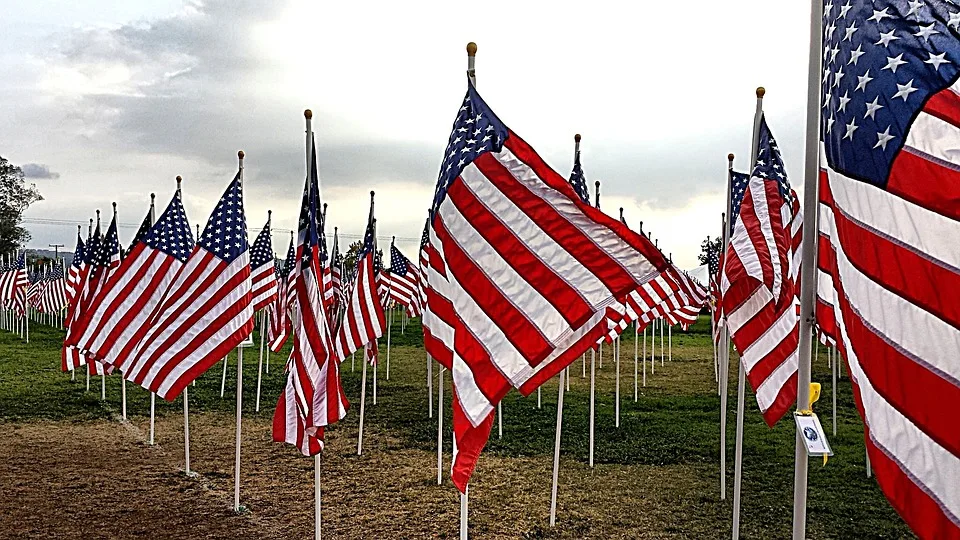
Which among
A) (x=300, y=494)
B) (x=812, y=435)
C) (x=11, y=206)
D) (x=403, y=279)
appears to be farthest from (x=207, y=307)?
(x=11, y=206)

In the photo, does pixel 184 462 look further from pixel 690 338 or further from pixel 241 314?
pixel 690 338

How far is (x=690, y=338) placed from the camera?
128 feet

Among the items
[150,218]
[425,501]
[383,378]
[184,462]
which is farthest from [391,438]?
[383,378]

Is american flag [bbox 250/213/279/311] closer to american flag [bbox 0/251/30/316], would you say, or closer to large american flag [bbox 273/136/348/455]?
large american flag [bbox 273/136/348/455]

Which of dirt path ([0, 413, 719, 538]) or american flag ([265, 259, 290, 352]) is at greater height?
american flag ([265, 259, 290, 352])

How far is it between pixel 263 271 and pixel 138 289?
515 cm

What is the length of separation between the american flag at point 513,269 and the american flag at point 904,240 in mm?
2177

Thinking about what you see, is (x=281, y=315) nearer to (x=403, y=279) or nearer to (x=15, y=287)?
(x=403, y=279)

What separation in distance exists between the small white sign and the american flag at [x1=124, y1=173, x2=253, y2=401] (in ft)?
22.7

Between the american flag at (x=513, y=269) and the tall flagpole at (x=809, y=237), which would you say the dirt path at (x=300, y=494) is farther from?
the tall flagpole at (x=809, y=237)

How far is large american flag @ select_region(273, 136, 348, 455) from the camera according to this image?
8.15 metres

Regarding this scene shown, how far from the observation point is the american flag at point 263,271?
51.4 feet

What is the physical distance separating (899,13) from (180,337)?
8501mm

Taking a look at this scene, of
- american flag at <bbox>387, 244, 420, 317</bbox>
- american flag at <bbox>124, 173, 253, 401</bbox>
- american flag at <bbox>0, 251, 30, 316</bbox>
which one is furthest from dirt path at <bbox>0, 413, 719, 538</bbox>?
american flag at <bbox>0, 251, 30, 316</bbox>
